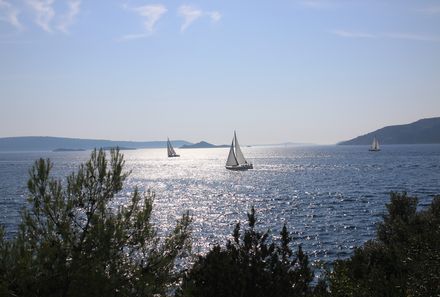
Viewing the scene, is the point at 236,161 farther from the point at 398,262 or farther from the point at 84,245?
the point at 84,245

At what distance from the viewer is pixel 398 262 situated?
26.3m

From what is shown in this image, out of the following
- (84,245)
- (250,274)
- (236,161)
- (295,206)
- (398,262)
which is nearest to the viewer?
(250,274)

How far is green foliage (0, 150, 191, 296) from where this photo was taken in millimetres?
14852

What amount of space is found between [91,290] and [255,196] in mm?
86211

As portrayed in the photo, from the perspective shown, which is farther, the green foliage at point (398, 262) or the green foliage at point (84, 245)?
the green foliage at point (398, 262)

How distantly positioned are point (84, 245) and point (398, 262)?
729 inches

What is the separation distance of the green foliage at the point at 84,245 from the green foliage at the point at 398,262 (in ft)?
23.8

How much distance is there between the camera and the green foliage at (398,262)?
15711 mm

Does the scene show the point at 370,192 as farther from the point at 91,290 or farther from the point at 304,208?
the point at 91,290

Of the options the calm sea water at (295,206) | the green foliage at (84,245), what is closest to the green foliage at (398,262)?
the green foliage at (84,245)

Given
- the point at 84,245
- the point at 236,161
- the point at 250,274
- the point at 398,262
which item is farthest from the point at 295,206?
the point at 236,161

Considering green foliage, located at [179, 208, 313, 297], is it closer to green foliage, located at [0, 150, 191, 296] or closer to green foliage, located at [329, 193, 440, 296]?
green foliage, located at [0, 150, 191, 296]

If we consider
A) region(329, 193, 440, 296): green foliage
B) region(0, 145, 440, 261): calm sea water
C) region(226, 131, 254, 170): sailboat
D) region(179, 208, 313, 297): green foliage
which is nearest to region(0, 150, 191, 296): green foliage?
region(179, 208, 313, 297): green foliage

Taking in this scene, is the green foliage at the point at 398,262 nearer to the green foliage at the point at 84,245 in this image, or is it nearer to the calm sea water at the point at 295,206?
the green foliage at the point at 84,245
